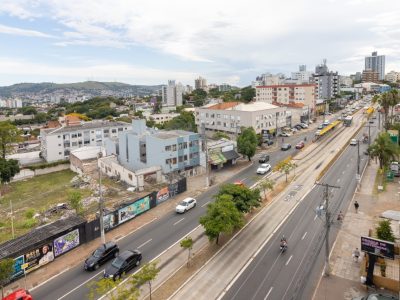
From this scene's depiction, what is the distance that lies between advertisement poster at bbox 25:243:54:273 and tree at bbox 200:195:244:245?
47.2 ft

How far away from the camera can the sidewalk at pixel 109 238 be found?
2698 cm

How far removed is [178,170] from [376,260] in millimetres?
36845

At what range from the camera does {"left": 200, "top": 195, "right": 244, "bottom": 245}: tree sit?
2819 centimetres

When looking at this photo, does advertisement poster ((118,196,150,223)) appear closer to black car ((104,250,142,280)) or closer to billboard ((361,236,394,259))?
black car ((104,250,142,280))

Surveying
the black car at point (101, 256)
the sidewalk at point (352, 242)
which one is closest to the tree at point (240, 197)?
the sidewalk at point (352, 242)

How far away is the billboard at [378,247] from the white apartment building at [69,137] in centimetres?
7284

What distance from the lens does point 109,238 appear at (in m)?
34.4

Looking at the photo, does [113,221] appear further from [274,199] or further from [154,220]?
[274,199]

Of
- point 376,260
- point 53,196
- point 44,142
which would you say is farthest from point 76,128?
point 376,260

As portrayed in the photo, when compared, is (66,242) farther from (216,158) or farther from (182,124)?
(182,124)

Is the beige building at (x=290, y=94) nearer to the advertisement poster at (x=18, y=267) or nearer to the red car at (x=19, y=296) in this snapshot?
the advertisement poster at (x=18, y=267)

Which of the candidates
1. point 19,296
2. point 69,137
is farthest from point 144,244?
point 69,137

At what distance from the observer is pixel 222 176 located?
57.0 m

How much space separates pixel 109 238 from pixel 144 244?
4585 mm
